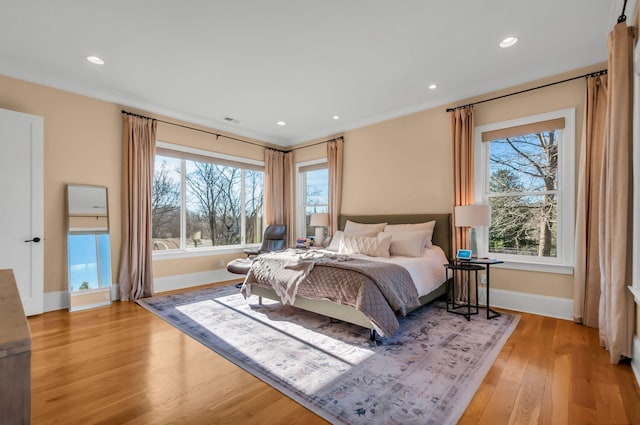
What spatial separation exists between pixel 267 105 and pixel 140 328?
10.9 ft

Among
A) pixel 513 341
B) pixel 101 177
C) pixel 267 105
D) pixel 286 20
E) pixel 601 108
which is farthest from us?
pixel 267 105

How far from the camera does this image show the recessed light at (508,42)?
9.52 feet

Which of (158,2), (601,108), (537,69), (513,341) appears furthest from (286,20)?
(513,341)

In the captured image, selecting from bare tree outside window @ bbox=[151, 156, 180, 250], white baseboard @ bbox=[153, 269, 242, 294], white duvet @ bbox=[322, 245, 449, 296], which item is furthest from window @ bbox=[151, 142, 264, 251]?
white duvet @ bbox=[322, 245, 449, 296]

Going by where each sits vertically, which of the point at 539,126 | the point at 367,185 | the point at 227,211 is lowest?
the point at 227,211

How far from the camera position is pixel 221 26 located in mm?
2689

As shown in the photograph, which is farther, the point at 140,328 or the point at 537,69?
the point at 537,69

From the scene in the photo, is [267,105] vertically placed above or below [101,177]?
above

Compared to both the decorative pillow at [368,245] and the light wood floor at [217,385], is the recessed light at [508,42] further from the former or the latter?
the light wood floor at [217,385]

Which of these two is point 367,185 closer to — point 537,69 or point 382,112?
point 382,112

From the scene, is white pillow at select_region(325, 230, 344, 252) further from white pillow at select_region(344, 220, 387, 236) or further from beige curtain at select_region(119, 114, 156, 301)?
beige curtain at select_region(119, 114, 156, 301)

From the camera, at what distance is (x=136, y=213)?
4.27 m

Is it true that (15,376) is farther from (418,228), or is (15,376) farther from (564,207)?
(564,207)

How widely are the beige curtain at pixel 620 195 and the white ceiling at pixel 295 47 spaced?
0.39 m
